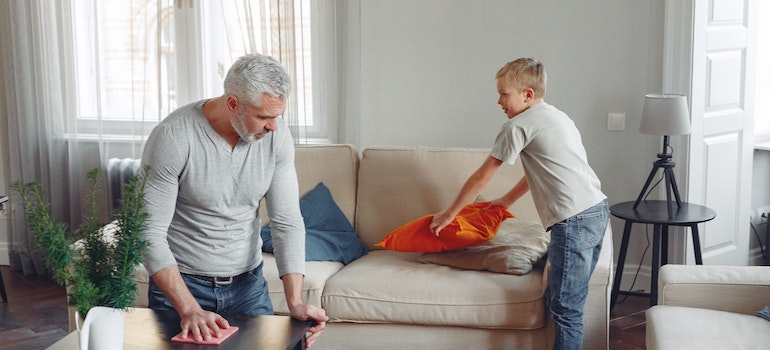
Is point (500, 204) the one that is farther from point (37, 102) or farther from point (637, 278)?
point (37, 102)

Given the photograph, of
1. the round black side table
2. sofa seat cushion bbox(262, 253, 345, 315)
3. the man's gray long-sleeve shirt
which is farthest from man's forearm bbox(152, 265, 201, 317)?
the round black side table

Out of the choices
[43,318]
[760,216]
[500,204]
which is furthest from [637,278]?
[43,318]

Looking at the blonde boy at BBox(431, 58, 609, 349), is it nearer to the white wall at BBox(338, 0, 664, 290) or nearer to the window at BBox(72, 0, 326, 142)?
the white wall at BBox(338, 0, 664, 290)

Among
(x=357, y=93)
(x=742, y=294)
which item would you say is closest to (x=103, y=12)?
(x=357, y=93)

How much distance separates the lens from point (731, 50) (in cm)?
425

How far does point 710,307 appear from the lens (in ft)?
9.96

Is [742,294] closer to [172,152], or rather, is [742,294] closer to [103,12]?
[172,152]

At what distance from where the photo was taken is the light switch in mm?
4305

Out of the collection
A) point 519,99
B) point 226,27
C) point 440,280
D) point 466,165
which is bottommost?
point 440,280

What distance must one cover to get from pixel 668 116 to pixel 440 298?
4.59 ft

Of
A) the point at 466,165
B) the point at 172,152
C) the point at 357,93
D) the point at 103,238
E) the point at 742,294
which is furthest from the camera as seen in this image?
the point at 357,93

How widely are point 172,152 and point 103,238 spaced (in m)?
0.43

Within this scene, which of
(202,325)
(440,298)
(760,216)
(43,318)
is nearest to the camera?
(202,325)

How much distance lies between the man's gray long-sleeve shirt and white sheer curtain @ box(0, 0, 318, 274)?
214cm
